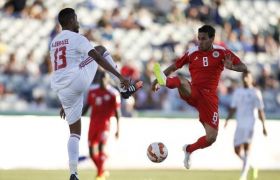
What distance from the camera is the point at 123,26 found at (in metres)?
23.1

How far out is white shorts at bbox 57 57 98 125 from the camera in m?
11.1

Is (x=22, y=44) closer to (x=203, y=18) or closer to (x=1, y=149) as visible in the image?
(x=1, y=149)

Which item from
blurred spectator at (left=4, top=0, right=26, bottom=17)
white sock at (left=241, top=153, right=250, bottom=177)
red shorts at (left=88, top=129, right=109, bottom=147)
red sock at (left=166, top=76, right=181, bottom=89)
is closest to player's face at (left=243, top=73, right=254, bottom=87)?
white sock at (left=241, top=153, right=250, bottom=177)

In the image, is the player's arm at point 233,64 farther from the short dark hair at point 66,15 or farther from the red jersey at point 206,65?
the short dark hair at point 66,15

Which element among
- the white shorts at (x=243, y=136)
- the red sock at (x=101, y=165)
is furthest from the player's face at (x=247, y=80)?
the red sock at (x=101, y=165)

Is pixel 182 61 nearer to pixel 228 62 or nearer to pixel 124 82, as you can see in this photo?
pixel 228 62

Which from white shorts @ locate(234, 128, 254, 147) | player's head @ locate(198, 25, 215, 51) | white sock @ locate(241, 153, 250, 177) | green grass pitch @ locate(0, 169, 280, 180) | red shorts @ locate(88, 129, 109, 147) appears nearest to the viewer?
player's head @ locate(198, 25, 215, 51)

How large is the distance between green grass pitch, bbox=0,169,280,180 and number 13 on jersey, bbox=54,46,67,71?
4759 mm

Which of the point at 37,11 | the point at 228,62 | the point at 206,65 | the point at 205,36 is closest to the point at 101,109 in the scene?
the point at 206,65

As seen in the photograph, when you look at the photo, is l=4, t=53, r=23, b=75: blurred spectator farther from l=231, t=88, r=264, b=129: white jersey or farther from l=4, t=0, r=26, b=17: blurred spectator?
l=231, t=88, r=264, b=129: white jersey

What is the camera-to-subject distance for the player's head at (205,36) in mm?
12628

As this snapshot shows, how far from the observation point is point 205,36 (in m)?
12.7

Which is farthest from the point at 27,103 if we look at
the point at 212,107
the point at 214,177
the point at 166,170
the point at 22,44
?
the point at 212,107

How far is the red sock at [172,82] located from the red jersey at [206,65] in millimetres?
403
